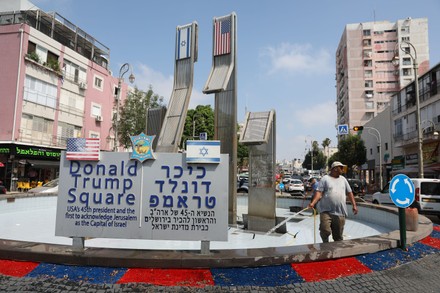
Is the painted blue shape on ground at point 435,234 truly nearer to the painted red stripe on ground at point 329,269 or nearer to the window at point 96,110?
the painted red stripe on ground at point 329,269

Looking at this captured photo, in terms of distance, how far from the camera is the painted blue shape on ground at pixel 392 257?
4438 mm

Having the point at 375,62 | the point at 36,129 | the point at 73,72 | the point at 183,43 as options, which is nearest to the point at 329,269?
the point at 183,43

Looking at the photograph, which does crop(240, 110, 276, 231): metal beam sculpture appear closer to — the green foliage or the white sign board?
the white sign board

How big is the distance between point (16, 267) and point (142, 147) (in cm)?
238

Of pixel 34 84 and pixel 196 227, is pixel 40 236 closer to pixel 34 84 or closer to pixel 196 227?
pixel 196 227

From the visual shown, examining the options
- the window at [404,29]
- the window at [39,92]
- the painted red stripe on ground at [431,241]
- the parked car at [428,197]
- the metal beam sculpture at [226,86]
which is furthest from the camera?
the window at [404,29]

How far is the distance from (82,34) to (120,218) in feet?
114

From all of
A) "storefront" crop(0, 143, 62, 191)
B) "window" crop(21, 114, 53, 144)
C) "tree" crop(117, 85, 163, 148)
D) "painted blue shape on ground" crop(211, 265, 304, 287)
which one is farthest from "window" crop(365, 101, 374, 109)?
"painted blue shape on ground" crop(211, 265, 304, 287)

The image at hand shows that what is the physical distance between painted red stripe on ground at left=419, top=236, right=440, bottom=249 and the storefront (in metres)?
27.1

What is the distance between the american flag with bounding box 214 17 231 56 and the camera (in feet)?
35.4

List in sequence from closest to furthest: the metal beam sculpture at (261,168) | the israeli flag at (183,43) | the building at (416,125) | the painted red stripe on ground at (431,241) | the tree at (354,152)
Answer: the painted red stripe on ground at (431,241), the metal beam sculpture at (261,168), the israeli flag at (183,43), the building at (416,125), the tree at (354,152)

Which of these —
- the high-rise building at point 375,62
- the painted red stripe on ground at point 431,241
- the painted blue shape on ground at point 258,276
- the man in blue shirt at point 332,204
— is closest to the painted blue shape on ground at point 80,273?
the painted blue shape on ground at point 258,276

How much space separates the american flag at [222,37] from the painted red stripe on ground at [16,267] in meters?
8.71

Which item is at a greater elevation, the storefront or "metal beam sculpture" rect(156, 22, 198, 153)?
"metal beam sculpture" rect(156, 22, 198, 153)
